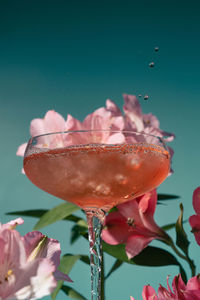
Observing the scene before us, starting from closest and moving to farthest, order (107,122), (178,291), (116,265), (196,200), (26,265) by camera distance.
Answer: (26,265) → (178,291) → (196,200) → (107,122) → (116,265)

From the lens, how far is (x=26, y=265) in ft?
1.34

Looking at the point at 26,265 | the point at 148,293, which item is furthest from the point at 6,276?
the point at 148,293

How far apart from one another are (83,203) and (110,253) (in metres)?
0.15

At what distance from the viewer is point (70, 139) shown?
808 millimetres

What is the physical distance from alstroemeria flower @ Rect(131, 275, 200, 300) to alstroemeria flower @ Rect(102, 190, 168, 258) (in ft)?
0.66

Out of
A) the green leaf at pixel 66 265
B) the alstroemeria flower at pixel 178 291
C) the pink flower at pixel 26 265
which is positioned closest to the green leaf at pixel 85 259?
the green leaf at pixel 66 265

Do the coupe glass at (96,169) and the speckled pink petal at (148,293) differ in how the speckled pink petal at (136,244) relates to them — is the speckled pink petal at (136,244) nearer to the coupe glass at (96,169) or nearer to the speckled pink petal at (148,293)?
the coupe glass at (96,169)

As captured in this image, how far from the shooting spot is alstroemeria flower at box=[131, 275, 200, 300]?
59 centimetres

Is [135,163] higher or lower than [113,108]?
lower

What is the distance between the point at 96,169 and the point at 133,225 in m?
0.16

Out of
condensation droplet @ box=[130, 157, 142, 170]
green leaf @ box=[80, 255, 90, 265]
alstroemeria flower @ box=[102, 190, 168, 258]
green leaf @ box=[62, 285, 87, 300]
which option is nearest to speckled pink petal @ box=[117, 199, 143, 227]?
alstroemeria flower @ box=[102, 190, 168, 258]

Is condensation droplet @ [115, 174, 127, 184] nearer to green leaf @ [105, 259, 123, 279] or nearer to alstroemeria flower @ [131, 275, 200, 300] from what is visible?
alstroemeria flower @ [131, 275, 200, 300]

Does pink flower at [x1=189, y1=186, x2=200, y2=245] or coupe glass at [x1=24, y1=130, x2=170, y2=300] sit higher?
coupe glass at [x1=24, y1=130, x2=170, y2=300]

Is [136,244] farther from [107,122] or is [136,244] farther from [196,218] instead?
[107,122]
